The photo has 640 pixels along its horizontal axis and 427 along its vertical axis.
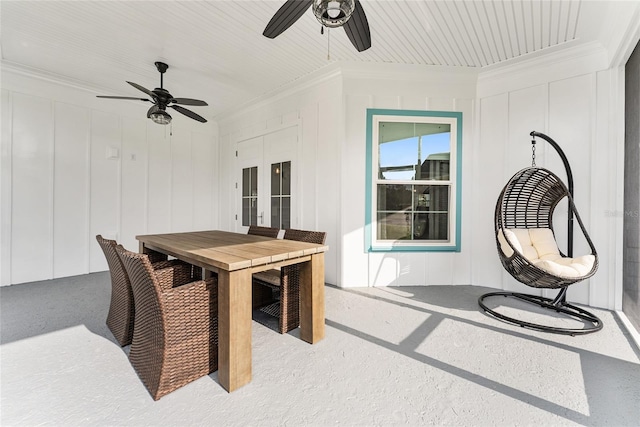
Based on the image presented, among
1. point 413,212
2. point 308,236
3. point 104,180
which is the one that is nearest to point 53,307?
point 104,180

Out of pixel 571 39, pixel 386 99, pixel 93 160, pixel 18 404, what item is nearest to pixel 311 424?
pixel 18 404

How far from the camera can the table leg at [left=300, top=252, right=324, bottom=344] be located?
2150mm

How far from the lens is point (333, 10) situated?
1526 millimetres

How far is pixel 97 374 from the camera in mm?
1757

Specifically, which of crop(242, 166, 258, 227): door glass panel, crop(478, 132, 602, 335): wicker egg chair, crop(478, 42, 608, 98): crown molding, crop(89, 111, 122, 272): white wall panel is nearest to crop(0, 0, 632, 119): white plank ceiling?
crop(478, 42, 608, 98): crown molding

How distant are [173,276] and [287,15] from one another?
2007mm

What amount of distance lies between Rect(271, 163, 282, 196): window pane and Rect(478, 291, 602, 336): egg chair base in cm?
328

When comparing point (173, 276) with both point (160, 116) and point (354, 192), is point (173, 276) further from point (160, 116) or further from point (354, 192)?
point (354, 192)

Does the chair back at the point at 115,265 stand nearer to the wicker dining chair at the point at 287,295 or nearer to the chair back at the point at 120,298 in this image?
the chair back at the point at 120,298

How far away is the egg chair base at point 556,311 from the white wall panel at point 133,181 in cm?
527

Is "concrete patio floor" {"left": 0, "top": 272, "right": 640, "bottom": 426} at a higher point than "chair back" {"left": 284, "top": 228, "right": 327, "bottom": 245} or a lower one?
lower

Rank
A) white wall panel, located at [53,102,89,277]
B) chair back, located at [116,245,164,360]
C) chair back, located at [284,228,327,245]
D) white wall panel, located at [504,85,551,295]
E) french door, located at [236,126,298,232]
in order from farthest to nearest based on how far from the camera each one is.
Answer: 1. french door, located at [236,126,298,232]
2. white wall panel, located at [53,102,89,277]
3. white wall panel, located at [504,85,551,295]
4. chair back, located at [284,228,327,245]
5. chair back, located at [116,245,164,360]

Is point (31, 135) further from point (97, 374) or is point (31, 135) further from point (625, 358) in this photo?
point (625, 358)

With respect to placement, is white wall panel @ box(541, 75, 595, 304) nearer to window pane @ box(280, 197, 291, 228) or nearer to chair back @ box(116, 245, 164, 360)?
window pane @ box(280, 197, 291, 228)
